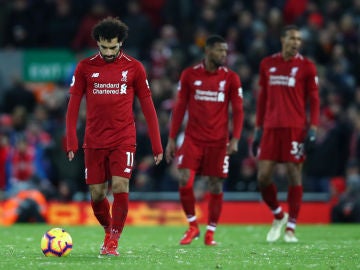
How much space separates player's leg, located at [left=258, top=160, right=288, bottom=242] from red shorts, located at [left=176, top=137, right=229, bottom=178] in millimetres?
737

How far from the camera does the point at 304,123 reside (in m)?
14.3

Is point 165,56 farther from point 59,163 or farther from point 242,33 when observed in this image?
point 59,163

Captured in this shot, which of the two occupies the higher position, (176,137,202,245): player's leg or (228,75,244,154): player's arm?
(228,75,244,154): player's arm

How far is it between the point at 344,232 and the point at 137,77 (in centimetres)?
642

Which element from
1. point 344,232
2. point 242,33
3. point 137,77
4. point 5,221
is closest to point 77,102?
point 137,77

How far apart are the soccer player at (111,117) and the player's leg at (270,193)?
3320mm

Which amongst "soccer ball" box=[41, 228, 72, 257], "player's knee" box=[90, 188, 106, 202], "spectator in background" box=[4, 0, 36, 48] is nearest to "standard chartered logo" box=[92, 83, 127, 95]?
"player's knee" box=[90, 188, 106, 202]

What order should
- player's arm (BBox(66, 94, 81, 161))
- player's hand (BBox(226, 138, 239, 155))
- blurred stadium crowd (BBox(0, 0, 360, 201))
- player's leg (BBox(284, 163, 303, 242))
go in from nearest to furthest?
player's arm (BBox(66, 94, 81, 161)), player's hand (BBox(226, 138, 239, 155)), player's leg (BBox(284, 163, 303, 242)), blurred stadium crowd (BBox(0, 0, 360, 201))

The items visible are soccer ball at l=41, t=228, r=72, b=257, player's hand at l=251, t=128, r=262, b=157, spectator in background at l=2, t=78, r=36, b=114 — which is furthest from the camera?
spectator in background at l=2, t=78, r=36, b=114

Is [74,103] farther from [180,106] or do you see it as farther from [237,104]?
[237,104]

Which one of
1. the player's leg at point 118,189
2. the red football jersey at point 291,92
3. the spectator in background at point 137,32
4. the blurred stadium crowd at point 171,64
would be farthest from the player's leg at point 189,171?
the spectator in background at point 137,32

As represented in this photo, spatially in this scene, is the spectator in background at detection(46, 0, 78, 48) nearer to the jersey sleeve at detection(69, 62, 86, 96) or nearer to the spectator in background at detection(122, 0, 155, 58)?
the spectator in background at detection(122, 0, 155, 58)

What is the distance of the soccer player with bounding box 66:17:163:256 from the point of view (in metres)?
11.0

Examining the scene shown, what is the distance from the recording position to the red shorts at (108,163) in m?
11.0
